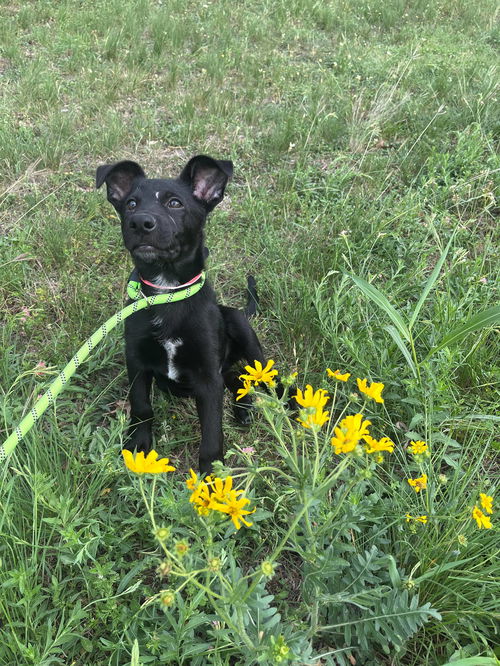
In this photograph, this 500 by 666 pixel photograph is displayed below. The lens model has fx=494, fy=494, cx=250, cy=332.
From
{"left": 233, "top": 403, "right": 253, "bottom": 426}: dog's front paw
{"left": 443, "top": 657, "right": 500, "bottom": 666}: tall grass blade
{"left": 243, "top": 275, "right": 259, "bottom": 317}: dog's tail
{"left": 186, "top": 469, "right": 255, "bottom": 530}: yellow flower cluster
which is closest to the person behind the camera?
{"left": 186, "top": 469, "right": 255, "bottom": 530}: yellow flower cluster

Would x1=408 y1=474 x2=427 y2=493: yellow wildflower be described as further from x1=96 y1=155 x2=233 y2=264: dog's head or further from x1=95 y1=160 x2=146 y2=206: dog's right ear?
x1=95 y1=160 x2=146 y2=206: dog's right ear

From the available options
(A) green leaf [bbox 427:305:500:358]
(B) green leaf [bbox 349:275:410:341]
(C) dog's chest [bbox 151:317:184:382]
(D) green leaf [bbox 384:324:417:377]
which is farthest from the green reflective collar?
(A) green leaf [bbox 427:305:500:358]

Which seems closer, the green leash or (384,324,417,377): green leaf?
the green leash

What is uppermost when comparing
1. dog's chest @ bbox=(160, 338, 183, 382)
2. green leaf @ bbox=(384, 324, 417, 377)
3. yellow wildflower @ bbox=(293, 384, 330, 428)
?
yellow wildflower @ bbox=(293, 384, 330, 428)

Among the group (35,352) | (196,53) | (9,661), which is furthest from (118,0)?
(9,661)

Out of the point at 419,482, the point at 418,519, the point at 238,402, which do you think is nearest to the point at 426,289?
the point at 419,482

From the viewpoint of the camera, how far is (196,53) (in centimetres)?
552

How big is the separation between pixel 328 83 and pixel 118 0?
3025mm

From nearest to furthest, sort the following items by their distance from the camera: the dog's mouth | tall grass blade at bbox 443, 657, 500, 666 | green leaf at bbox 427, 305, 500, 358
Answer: tall grass blade at bbox 443, 657, 500, 666, green leaf at bbox 427, 305, 500, 358, the dog's mouth

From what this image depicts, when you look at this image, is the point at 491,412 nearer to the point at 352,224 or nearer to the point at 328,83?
the point at 352,224

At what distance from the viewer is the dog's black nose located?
6.81 ft

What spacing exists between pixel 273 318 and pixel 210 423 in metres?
1.07

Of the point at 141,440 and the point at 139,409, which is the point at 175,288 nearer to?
the point at 139,409

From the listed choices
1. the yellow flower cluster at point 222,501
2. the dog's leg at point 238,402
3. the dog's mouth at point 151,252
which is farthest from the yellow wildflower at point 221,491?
the dog's leg at point 238,402
